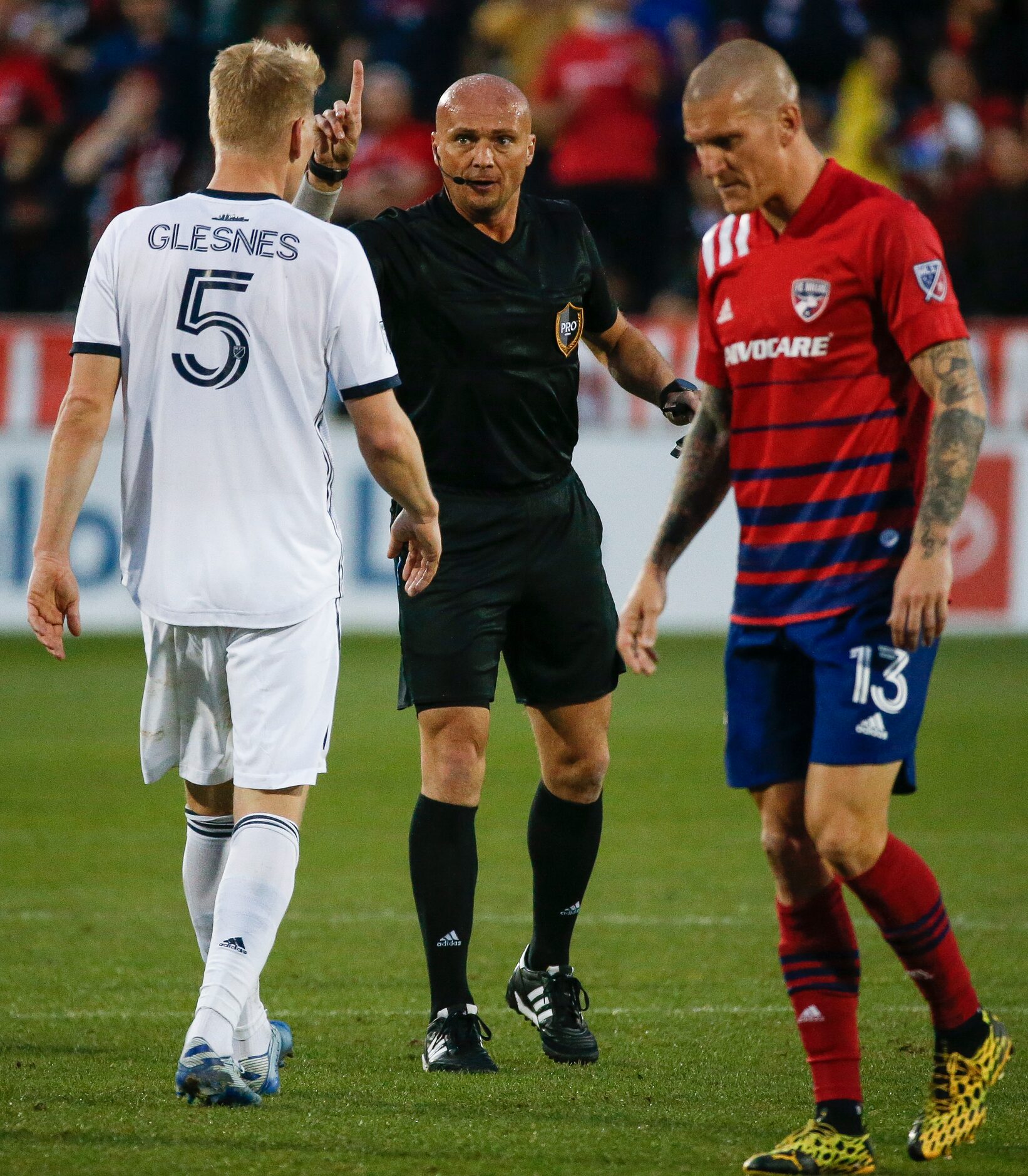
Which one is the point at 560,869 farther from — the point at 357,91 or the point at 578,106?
the point at 578,106

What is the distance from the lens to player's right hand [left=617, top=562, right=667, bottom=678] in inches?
160

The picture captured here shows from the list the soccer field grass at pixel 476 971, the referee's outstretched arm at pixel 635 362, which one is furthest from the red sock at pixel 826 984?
the referee's outstretched arm at pixel 635 362

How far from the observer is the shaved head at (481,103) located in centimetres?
486

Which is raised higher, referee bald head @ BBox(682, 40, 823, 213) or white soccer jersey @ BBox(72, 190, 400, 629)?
referee bald head @ BBox(682, 40, 823, 213)

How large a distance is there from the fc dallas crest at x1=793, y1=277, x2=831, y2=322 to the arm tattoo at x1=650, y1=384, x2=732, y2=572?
14.8 inches

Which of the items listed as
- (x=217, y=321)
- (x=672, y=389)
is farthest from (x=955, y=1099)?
(x=217, y=321)

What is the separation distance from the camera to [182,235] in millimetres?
4109

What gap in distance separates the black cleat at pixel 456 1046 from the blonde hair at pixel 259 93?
2136 mm

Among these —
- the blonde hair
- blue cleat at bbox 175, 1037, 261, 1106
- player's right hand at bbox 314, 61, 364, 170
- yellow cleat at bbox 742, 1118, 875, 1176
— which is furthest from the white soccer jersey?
yellow cleat at bbox 742, 1118, 875, 1176

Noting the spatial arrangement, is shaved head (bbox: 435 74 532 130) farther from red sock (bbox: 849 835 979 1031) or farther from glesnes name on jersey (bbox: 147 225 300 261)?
red sock (bbox: 849 835 979 1031)

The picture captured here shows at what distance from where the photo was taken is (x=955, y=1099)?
3.87m

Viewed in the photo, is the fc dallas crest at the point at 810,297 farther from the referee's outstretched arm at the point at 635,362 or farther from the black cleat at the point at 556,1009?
the black cleat at the point at 556,1009

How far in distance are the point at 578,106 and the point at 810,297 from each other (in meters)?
11.0

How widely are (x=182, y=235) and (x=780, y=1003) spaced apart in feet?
9.02
